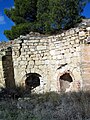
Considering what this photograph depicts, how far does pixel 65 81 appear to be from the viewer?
38.9 ft

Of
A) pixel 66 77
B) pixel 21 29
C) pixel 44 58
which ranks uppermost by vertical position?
pixel 21 29

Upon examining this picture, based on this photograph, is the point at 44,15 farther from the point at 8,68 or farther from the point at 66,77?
the point at 66,77

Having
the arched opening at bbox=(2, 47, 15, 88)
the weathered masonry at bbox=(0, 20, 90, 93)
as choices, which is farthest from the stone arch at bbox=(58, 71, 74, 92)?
the arched opening at bbox=(2, 47, 15, 88)

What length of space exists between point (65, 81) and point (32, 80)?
6.45 feet

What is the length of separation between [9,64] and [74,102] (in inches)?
226

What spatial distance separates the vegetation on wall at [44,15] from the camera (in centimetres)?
1673

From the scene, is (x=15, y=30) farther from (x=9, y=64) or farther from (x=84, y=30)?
(x=84, y=30)

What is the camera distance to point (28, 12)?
20578 mm

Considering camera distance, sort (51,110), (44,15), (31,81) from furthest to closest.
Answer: (44,15) < (31,81) < (51,110)

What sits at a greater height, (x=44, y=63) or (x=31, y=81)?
(x=44, y=63)

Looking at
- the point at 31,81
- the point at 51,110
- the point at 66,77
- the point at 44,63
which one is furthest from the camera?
the point at 31,81

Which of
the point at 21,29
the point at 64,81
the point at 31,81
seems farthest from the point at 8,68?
the point at 21,29

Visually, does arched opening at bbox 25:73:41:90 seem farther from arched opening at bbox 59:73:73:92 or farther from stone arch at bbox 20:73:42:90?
arched opening at bbox 59:73:73:92

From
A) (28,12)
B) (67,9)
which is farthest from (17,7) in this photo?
(67,9)
